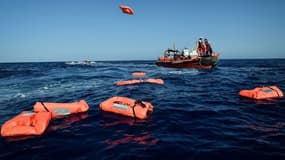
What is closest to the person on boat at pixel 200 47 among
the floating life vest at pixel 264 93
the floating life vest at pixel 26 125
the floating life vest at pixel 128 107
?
the floating life vest at pixel 264 93

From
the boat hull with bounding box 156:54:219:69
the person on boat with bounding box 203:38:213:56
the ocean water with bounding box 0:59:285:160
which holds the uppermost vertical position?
the person on boat with bounding box 203:38:213:56

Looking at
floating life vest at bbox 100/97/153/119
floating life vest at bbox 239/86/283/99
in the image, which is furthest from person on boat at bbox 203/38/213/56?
floating life vest at bbox 100/97/153/119

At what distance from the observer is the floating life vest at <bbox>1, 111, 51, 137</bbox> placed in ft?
18.0

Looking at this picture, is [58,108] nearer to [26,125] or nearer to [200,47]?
[26,125]

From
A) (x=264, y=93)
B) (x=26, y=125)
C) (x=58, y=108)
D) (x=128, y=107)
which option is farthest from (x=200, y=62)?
(x=26, y=125)

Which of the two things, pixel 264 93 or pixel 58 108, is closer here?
pixel 58 108

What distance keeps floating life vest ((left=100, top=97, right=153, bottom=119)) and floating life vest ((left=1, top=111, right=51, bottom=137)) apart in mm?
2342

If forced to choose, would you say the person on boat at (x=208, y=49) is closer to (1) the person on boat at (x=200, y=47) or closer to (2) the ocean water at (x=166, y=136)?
(1) the person on boat at (x=200, y=47)

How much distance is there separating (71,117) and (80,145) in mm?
2482

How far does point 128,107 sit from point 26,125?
3.37 metres

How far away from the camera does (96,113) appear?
25.9 feet

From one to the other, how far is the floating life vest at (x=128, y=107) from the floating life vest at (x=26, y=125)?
2.34 m

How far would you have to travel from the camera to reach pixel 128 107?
7074 mm

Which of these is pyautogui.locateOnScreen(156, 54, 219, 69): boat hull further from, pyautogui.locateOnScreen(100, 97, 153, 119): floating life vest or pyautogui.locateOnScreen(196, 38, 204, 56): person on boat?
pyautogui.locateOnScreen(100, 97, 153, 119): floating life vest
